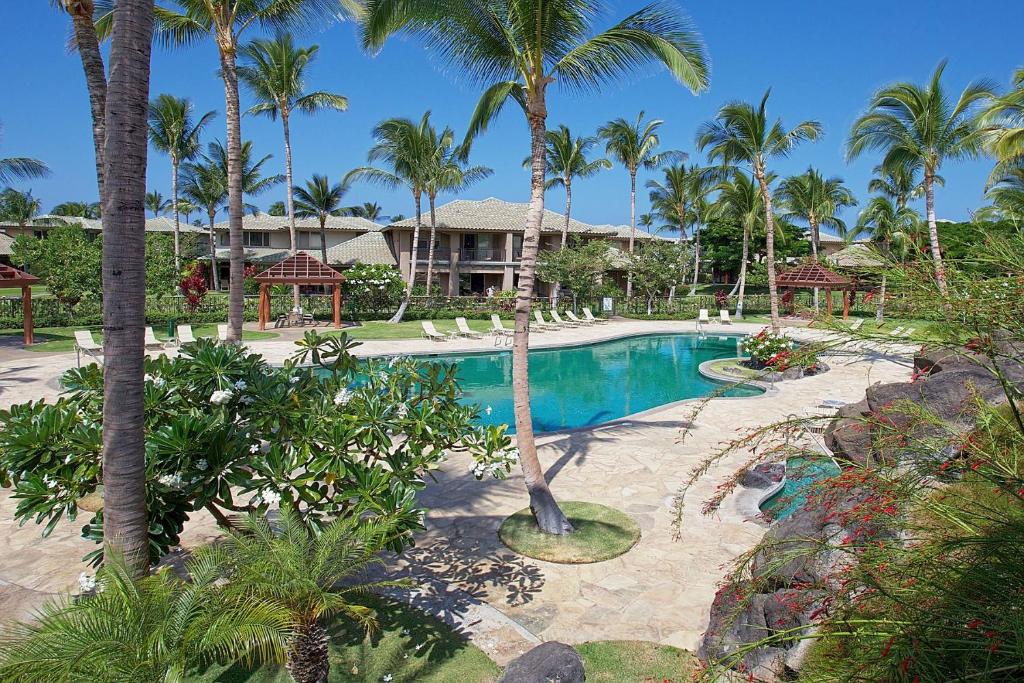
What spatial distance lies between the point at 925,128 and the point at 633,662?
22250 mm

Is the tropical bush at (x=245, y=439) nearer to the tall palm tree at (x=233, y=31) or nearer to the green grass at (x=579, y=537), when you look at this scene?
the green grass at (x=579, y=537)

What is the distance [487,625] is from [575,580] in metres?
1.19

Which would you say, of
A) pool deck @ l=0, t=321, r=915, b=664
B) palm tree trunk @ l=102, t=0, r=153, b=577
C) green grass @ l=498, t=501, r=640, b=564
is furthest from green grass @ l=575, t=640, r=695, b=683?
palm tree trunk @ l=102, t=0, r=153, b=577

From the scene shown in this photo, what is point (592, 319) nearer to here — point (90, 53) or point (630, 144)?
point (630, 144)

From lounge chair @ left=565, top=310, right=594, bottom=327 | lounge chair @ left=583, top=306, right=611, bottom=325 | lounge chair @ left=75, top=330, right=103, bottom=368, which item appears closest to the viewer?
lounge chair @ left=75, top=330, right=103, bottom=368

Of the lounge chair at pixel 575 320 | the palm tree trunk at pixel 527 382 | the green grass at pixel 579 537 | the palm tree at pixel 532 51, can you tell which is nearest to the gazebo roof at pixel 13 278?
the palm tree at pixel 532 51

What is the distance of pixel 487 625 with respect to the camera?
5.12 m

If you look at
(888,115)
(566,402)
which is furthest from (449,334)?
(888,115)

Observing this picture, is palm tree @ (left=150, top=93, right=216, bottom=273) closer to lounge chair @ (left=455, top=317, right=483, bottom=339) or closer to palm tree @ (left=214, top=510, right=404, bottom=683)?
lounge chair @ (left=455, top=317, right=483, bottom=339)

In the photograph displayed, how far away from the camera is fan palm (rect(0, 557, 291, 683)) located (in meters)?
3.03

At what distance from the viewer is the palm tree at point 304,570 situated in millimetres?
3754

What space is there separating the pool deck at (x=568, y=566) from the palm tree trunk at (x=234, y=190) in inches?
154

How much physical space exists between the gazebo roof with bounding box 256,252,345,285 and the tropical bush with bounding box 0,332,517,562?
19.6 m

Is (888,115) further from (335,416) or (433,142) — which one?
(335,416)
